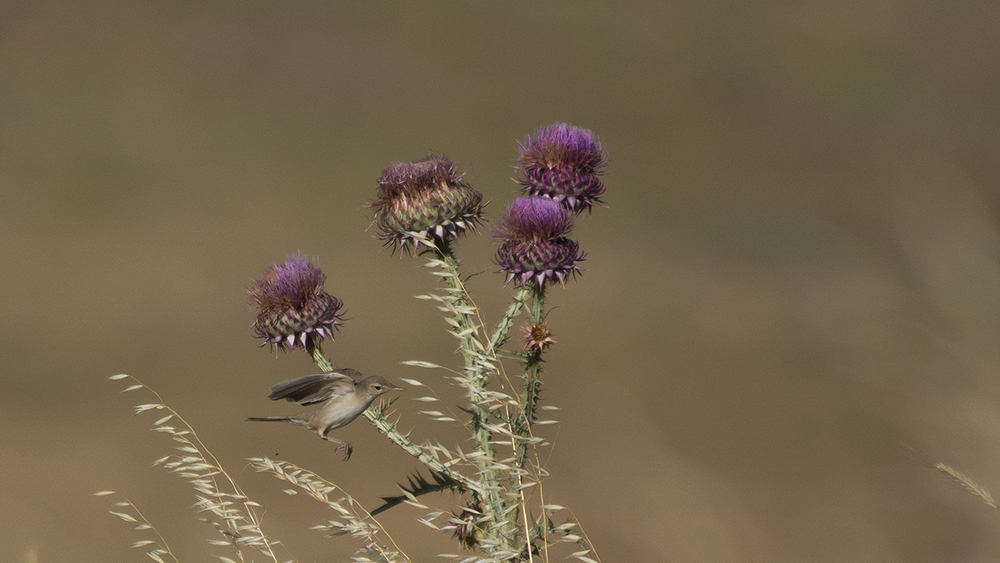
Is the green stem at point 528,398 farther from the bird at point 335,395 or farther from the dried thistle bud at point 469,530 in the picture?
the bird at point 335,395

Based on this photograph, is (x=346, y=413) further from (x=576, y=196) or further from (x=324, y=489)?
(x=576, y=196)

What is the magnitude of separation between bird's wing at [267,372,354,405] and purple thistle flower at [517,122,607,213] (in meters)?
1.21

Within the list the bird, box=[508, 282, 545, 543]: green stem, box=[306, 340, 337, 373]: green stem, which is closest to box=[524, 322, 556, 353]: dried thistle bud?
box=[508, 282, 545, 543]: green stem

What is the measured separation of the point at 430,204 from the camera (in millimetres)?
3197

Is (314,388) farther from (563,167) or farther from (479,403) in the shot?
(563,167)

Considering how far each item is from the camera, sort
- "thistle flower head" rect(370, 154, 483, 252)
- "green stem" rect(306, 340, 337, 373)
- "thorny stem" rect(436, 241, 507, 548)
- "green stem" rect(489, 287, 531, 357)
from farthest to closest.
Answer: "thistle flower head" rect(370, 154, 483, 252)
"green stem" rect(306, 340, 337, 373)
"green stem" rect(489, 287, 531, 357)
"thorny stem" rect(436, 241, 507, 548)

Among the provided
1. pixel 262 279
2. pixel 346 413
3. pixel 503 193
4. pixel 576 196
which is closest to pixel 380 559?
pixel 346 413

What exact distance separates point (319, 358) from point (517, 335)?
737 millimetres

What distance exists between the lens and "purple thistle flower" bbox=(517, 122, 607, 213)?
336 centimetres

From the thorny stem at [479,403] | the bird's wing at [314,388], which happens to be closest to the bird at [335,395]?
the bird's wing at [314,388]

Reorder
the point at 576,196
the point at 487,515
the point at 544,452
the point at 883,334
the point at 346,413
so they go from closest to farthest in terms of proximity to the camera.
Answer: the point at 487,515
the point at 346,413
the point at 576,196
the point at 883,334
the point at 544,452

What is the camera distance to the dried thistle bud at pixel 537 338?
2828mm

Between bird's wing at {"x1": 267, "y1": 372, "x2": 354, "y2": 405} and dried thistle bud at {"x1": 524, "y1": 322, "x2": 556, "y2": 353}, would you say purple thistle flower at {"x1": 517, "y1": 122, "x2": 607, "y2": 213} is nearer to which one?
dried thistle bud at {"x1": 524, "y1": 322, "x2": 556, "y2": 353}

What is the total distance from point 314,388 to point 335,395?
0.07m
